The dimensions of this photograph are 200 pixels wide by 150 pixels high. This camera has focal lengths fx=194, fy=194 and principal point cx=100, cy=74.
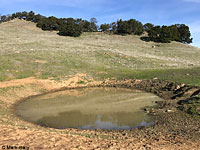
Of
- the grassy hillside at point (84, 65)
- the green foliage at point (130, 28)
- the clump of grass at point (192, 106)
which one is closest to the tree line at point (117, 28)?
the green foliage at point (130, 28)

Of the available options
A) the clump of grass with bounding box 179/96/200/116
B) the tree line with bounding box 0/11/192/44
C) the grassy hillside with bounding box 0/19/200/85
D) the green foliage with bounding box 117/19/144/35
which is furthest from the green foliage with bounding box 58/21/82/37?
the clump of grass with bounding box 179/96/200/116

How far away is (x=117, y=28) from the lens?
82.4 m

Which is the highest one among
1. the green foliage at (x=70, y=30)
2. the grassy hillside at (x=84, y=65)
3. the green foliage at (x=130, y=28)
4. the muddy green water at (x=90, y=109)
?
the green foliage at (x=130, y=28)

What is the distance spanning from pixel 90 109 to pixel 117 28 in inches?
2672

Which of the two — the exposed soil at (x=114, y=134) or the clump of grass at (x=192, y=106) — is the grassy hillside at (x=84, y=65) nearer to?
the exposed soil at (x=114, y=134)

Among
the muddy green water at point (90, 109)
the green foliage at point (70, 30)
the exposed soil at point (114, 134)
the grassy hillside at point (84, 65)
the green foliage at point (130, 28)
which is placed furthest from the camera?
the green foliage at point (130, 28)

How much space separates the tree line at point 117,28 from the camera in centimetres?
7031

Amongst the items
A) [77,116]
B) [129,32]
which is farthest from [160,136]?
[129,32]

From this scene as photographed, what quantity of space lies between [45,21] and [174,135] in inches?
2910

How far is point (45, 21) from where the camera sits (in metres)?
76.4

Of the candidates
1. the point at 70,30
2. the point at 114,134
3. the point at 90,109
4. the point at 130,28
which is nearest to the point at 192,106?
the point at 114,134

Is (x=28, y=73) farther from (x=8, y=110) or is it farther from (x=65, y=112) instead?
(x=65, y=112)

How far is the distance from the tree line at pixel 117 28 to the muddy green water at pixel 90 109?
46826mm

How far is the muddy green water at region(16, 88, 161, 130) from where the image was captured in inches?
615
